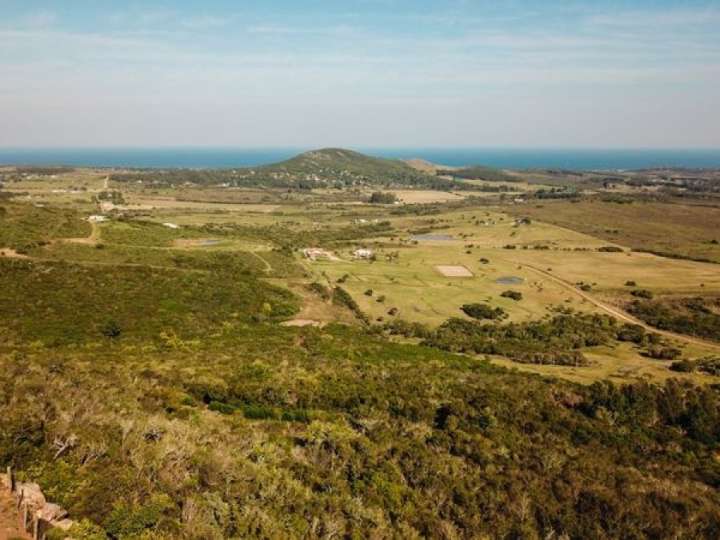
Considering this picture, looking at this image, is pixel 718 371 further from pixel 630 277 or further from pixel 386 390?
pixel 630 277

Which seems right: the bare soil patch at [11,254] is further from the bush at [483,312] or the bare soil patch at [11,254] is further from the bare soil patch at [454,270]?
the bare soil patch at [454,270]

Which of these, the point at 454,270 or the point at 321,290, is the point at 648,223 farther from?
the point at 321,290

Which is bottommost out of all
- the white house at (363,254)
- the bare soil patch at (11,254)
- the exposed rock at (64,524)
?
the white house at (363,254)

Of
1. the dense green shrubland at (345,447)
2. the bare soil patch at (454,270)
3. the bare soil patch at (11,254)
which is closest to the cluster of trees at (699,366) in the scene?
the dense green shrubland at (345,447)

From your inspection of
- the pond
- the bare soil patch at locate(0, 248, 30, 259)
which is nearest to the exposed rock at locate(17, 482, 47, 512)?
the bare soil patch at locate(0, 248, 30, 259)

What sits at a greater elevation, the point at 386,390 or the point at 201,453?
the point at 201,453

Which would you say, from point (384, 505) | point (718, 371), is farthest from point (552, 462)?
point (718, 371)
